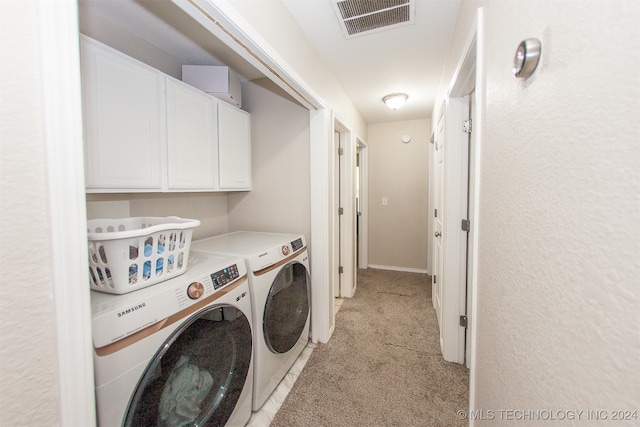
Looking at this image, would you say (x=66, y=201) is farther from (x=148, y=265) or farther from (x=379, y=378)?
(x=379, y=378)

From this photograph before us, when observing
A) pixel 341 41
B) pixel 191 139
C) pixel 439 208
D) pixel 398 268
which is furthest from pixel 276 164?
pixel 398 268

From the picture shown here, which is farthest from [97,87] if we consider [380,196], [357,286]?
[380,196]

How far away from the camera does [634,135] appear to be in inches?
13.6

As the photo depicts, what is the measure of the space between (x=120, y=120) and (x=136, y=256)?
709 millimetres

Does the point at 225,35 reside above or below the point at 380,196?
above

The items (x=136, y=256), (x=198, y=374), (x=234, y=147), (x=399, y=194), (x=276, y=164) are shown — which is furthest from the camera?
(x=399, y=194)

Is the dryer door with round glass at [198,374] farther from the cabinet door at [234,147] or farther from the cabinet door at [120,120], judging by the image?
the cabinet door at [234,147]

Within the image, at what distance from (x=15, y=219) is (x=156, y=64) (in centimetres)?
176

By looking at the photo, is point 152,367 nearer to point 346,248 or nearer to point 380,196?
point 346,248

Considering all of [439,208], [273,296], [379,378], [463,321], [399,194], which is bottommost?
[379,378]

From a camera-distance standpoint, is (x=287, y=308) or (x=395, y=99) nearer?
(x=287, y=308)

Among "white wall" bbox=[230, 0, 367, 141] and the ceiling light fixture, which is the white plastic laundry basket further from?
the ceiling light fixture

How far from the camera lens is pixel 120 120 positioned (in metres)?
1.20

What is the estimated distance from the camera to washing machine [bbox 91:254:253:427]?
0.76 meters
